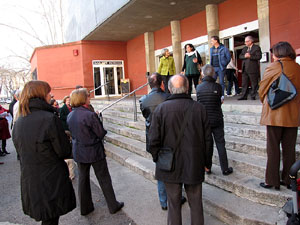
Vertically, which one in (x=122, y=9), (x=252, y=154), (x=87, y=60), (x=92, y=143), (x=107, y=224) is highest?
(x=122, y=9)

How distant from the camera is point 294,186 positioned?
192cm

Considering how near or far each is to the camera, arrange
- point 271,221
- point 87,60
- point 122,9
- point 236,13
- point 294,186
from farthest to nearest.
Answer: point 87,60 → point 122,9 → point 236,13 → point 271,221 → point 294,186

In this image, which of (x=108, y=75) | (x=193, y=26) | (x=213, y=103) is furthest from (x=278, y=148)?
(x=108, y=75)

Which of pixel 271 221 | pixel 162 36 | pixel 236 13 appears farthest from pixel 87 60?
pixel 271 221

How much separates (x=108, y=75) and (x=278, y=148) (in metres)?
13.3

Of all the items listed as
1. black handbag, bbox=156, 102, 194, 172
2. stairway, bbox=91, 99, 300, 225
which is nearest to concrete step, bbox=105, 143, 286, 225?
stairway, bbox=91, 99, 300, 225

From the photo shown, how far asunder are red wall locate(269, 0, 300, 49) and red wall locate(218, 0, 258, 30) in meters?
0.80

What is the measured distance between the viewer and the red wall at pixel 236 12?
8094 mm

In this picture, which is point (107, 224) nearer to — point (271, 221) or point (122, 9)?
point (271, 221)

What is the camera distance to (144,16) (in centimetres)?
1028

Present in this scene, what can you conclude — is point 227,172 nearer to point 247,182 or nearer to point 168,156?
point 247,182

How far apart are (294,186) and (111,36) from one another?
13.1m

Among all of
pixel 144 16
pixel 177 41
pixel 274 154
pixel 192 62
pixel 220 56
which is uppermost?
pixel 144 16

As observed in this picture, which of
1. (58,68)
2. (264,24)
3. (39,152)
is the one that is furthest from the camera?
(58,68)
